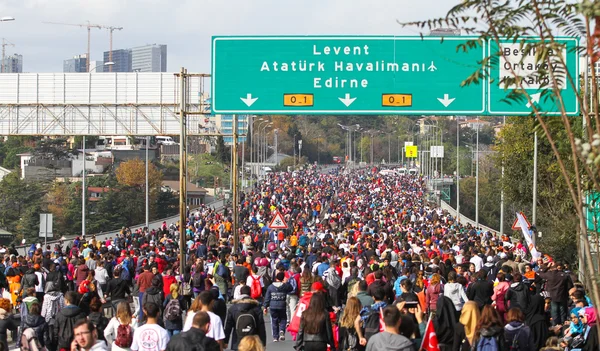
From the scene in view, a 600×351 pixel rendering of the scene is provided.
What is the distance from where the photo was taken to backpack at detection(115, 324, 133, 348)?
10727 mm

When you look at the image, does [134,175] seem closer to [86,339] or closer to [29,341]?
[29,341]

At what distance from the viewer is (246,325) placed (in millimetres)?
12773

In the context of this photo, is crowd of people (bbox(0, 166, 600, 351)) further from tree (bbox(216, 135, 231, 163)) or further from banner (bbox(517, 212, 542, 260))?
tree (bbox(216, 135, 231, 163))

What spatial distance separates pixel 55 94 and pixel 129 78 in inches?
118

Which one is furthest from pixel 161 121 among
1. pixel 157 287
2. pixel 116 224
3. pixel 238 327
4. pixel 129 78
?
pixel 116 224

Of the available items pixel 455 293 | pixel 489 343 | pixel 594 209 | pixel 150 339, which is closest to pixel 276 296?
pixel 455 293

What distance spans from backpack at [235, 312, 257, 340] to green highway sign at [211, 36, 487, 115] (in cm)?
913

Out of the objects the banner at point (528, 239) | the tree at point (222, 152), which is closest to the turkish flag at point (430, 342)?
the banner at point (528, 239)

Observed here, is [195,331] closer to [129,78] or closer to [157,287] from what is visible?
[157,287]

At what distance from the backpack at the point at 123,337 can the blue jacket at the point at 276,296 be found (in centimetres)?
561

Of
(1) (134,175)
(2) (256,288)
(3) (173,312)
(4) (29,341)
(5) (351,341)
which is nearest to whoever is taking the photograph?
(4) (29,341)

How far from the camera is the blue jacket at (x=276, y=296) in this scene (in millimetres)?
16391

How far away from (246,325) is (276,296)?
3.61 meters

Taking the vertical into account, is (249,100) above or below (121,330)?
above
